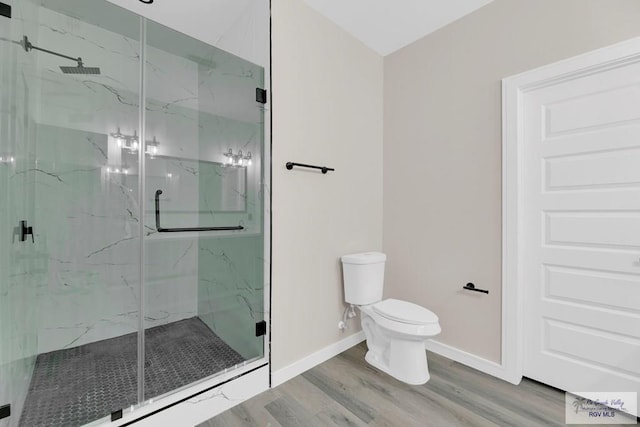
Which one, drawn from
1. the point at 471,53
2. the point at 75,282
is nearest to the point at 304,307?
the point at 75,282

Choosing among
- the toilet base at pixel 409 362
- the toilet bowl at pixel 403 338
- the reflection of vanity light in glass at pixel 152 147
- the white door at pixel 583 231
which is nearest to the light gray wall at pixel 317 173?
the toilet bowl at pixel 403 338

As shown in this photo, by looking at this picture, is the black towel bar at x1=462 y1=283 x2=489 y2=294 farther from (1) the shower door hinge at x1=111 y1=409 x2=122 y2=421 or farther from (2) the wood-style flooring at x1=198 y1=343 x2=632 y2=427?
(1) the shower door hinge at x1=111 y1=409 x2=122 y2=421

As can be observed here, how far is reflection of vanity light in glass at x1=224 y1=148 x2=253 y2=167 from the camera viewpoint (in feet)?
6.72

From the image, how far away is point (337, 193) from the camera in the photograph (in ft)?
7.69

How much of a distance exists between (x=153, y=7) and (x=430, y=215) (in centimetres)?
251

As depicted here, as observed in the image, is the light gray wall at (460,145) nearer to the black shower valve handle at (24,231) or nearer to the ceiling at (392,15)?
the ceiling at (392,15)

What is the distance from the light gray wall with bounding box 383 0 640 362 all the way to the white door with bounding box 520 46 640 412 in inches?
7.6

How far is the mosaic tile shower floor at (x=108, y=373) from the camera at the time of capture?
149cm

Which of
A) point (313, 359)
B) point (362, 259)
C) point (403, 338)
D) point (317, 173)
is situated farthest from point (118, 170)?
point (403, 338)

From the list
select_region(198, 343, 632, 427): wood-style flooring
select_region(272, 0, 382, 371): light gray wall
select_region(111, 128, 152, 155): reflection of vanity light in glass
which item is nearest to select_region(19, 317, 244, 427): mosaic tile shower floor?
select_region(198, 343, 632, 427): wood-style flooring

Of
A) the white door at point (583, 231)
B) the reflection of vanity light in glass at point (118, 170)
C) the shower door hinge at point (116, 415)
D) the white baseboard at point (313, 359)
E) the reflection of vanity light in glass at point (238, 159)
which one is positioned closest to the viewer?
the shower door hinge at point (116, 415)

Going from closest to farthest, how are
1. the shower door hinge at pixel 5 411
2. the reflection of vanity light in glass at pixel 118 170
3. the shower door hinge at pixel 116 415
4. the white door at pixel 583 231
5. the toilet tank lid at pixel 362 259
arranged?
the shower door hinge at pixel 5 411 < the shower door hinge at pixel 116 415 < the white door at pixel 583 231 < the reflection of vanity light in glass at pixel 118 170 < the toilet tank lid at pixel 362 259

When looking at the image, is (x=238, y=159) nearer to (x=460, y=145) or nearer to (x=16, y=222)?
(x=16, y=222)

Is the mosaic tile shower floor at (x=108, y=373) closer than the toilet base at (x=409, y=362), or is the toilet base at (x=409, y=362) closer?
the mosaic tile shower floor at (x=108, y=373)
